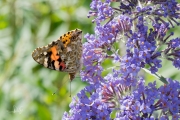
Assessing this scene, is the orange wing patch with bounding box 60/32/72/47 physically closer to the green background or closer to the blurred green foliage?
the green background

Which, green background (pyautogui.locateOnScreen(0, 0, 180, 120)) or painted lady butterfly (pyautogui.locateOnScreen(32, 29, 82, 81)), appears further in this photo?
green background (pyautogui.locateOnScreen(0, 0, 180, 120))

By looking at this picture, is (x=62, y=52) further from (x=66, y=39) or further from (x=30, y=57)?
(x=30, y=57)

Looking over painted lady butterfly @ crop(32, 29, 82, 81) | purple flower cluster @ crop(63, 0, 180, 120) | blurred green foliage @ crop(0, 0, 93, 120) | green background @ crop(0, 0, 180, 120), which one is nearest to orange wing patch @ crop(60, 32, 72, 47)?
painted lady butterfly @ crop(32, 29, 82, 81)

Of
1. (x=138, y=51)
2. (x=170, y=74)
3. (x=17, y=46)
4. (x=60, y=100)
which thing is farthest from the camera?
(x=17, y=46)

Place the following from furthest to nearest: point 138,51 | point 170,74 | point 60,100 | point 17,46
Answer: point 17,46, point 60,100, point 170,74, point 138,51

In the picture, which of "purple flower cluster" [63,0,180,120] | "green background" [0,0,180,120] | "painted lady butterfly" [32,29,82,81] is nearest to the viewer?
"purple flower cluster" [63,0,180,120]

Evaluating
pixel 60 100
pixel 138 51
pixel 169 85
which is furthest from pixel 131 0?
pixel 60 100

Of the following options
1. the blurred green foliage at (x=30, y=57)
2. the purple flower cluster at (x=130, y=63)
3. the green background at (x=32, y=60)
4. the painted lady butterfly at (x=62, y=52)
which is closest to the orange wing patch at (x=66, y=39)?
the painted lady butterfly at (x=62, y=52)

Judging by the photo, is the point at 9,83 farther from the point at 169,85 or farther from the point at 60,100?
the point at 169,85
